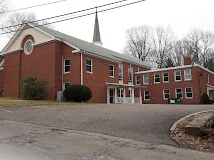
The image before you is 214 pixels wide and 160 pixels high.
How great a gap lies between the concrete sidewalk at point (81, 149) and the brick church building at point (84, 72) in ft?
50.3

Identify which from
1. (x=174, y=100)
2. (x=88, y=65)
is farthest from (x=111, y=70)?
(x=174, y=100)

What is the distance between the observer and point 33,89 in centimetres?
2142

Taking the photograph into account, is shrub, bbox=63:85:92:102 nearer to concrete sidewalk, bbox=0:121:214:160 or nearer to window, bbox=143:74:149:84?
concrete sidewalk, bbox=0:121:214:160

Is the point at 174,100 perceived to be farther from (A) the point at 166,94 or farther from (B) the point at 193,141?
(B) the point at 193,141

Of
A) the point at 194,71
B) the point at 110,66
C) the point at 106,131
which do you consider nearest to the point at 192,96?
the point at 194,71

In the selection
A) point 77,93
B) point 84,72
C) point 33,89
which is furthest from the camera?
point 84,72

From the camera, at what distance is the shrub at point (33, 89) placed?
70.2ft

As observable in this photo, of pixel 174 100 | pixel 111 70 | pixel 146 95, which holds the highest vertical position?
pixel 111 70

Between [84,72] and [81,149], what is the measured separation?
17403 millimetres

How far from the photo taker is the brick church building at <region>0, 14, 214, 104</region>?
2261cm

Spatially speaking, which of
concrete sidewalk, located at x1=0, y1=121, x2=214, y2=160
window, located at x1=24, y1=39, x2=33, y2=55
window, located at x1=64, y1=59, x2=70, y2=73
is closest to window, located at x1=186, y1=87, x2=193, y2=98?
window, located at x1=64, y1=59, x2=70, y2=73

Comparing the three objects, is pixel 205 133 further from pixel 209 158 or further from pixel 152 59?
pixel 152 59

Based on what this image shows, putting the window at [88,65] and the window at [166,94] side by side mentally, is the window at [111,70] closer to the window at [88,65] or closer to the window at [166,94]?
the window at [88,65]

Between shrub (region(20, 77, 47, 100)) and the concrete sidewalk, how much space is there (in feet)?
49.5
